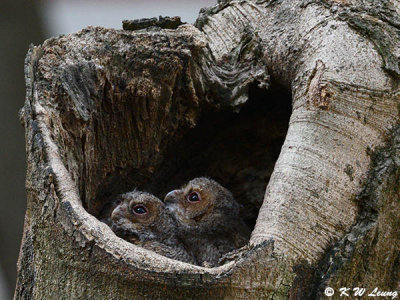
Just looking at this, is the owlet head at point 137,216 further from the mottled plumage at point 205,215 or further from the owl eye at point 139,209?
the mottled plumage at point 205,215

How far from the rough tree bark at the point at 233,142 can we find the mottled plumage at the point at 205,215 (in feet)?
0.96

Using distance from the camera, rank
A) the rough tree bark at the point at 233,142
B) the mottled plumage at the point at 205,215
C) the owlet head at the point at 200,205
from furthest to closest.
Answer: the owlet head at the point at 200,205, the mottled plumage at the point at 205,215, the rough tree bark at the point at 233,142

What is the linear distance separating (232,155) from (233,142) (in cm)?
12

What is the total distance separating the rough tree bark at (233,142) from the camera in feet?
7.38

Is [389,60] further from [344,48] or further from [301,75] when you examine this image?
[301,75]

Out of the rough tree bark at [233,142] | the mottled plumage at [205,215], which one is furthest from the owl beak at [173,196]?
the rough tree bark at [233,142]

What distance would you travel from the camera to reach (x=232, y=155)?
4.28 metres

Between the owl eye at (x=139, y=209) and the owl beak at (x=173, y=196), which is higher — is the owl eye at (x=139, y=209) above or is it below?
below

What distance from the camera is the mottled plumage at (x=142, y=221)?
377cm

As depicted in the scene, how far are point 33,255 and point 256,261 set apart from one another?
0.89 meters

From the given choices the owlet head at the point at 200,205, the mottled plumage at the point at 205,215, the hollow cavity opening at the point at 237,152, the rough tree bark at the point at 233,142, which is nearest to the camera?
the rough tree bark at the point at 233,142

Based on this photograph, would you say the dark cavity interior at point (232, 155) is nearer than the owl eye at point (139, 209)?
No

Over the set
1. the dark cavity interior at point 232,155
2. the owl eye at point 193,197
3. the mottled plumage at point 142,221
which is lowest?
the mottled plumage at point 142,221

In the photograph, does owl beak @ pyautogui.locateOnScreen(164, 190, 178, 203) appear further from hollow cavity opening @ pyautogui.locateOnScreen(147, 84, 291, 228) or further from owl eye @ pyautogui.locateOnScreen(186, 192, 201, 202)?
hollow cavity opening @ pyautogui.locateOnScreen(147, 84, 291, 228)
